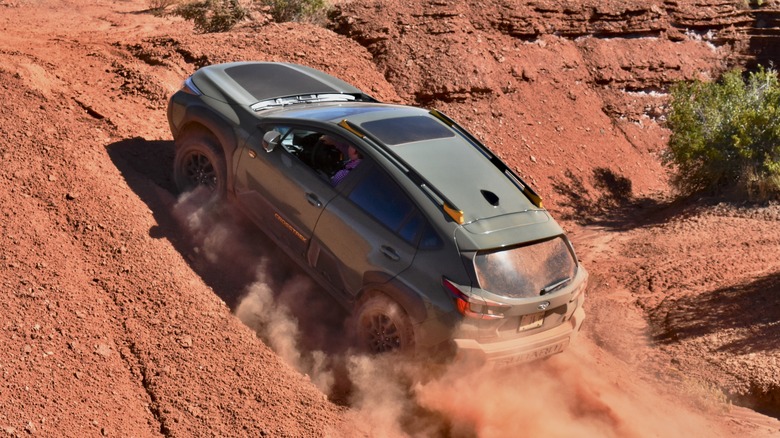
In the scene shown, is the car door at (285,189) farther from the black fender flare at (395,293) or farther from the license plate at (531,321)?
the license plate at (531,321)

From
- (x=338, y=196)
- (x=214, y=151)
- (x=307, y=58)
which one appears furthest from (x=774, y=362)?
(x=307, y=58)

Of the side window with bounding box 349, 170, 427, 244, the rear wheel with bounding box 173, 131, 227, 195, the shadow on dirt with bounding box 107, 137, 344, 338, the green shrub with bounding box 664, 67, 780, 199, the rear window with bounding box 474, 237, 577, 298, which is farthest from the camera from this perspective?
the green shrub with bounding box 664, 67, 780, 199

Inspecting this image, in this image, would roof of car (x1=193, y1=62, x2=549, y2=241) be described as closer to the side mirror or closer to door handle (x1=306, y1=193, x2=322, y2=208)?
the side mirror

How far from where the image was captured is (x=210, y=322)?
6887mm

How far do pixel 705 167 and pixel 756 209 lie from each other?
3.99 ft

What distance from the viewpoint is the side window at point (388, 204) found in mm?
6406

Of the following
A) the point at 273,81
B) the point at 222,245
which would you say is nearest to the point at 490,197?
the point at 222,245

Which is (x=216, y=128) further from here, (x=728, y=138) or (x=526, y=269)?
(x=728, y=138)

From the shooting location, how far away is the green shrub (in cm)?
1210

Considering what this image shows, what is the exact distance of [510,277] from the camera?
6.21m

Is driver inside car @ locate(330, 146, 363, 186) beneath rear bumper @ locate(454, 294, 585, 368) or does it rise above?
above

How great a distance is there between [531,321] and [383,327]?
1183 mm

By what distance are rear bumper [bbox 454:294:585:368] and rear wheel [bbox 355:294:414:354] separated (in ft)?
1.51

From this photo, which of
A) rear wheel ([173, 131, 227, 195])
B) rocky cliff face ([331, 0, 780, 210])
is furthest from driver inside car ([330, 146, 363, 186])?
rocky cliff face ([331, 0, 780, 210])
